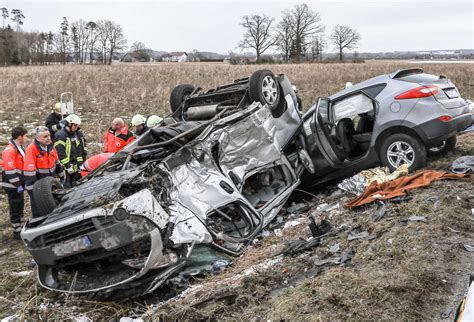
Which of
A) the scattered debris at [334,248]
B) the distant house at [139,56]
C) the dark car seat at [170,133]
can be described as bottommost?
the scattered debris at [334,248]

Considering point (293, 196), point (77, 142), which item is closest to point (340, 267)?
point (293, 196)

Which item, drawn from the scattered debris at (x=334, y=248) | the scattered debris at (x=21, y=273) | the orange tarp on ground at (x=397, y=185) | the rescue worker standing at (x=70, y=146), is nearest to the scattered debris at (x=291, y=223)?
the orange tarp on ground at (x=397, y=185)

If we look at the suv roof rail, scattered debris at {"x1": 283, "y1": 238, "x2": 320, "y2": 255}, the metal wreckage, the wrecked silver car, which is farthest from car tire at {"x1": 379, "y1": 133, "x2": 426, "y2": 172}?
scattered debris at {"x1": 283, "y1": 238, "x2": 320, "y2": 255}

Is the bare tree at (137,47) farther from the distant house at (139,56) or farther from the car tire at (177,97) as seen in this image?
the car tire at (177,97)

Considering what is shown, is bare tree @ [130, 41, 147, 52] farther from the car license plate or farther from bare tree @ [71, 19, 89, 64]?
the car license plate

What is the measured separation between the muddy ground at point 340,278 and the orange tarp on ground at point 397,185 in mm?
129

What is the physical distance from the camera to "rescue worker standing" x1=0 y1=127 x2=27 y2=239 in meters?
6.01

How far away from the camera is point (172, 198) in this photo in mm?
4176

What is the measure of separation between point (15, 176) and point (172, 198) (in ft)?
10.1

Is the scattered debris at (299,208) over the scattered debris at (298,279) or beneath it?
over

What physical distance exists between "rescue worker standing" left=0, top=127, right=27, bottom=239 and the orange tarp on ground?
14.7 feet

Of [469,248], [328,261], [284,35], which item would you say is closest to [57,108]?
[328,261]

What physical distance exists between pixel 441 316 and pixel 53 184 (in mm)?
3714

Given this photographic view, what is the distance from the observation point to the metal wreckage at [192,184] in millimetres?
3633
